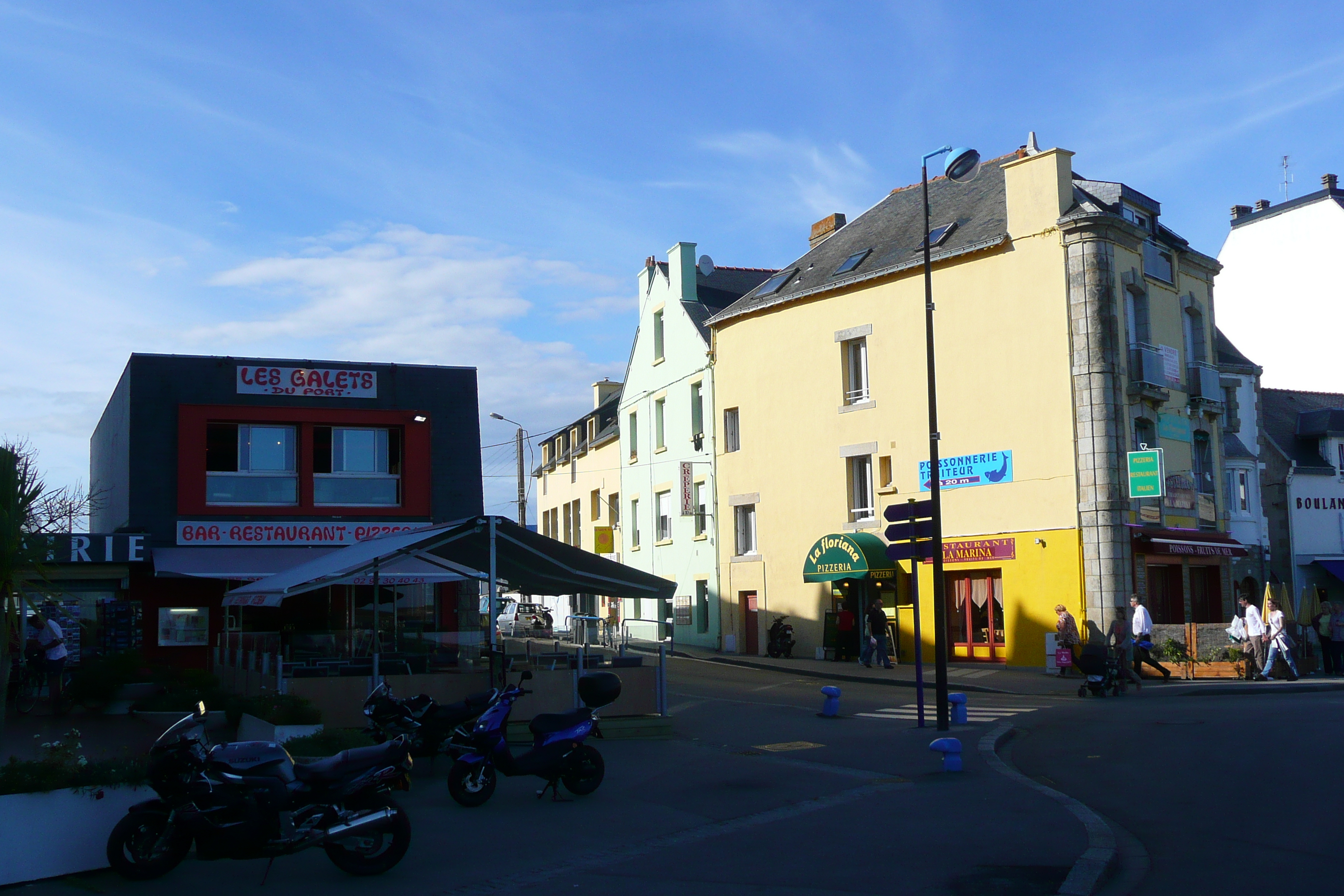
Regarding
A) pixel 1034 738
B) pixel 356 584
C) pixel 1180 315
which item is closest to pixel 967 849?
pixel 1034 738

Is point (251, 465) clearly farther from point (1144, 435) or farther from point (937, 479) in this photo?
point (1144, 435)

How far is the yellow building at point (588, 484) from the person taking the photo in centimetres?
4616

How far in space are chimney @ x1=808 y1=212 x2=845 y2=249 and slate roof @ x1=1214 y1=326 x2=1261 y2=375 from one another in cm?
1220

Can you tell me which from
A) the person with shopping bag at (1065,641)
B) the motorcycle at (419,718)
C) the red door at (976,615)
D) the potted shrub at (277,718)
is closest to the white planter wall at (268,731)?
the potted shrub at (277,718)

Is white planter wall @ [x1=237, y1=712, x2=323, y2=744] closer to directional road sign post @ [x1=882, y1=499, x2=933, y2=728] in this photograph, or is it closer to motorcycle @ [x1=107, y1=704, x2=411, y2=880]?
motorcycle @ [x1=107, y1=704, x2=411, y2=880]

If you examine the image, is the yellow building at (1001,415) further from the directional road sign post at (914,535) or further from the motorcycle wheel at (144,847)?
the motorcycle wheel at (144,847)

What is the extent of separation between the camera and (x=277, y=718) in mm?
13188

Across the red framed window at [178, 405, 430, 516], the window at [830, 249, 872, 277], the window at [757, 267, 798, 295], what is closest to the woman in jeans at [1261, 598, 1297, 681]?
the window at [830, 249, 872, 277]

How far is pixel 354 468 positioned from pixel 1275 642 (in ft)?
60.9

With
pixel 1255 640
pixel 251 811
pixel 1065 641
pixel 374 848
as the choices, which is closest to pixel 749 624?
pixel 1065 641

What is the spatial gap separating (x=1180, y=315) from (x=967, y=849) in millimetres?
25079

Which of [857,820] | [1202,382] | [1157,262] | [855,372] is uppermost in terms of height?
[1157,262]

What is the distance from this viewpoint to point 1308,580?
133 ft

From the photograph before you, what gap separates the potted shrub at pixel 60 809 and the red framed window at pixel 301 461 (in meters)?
15.5
